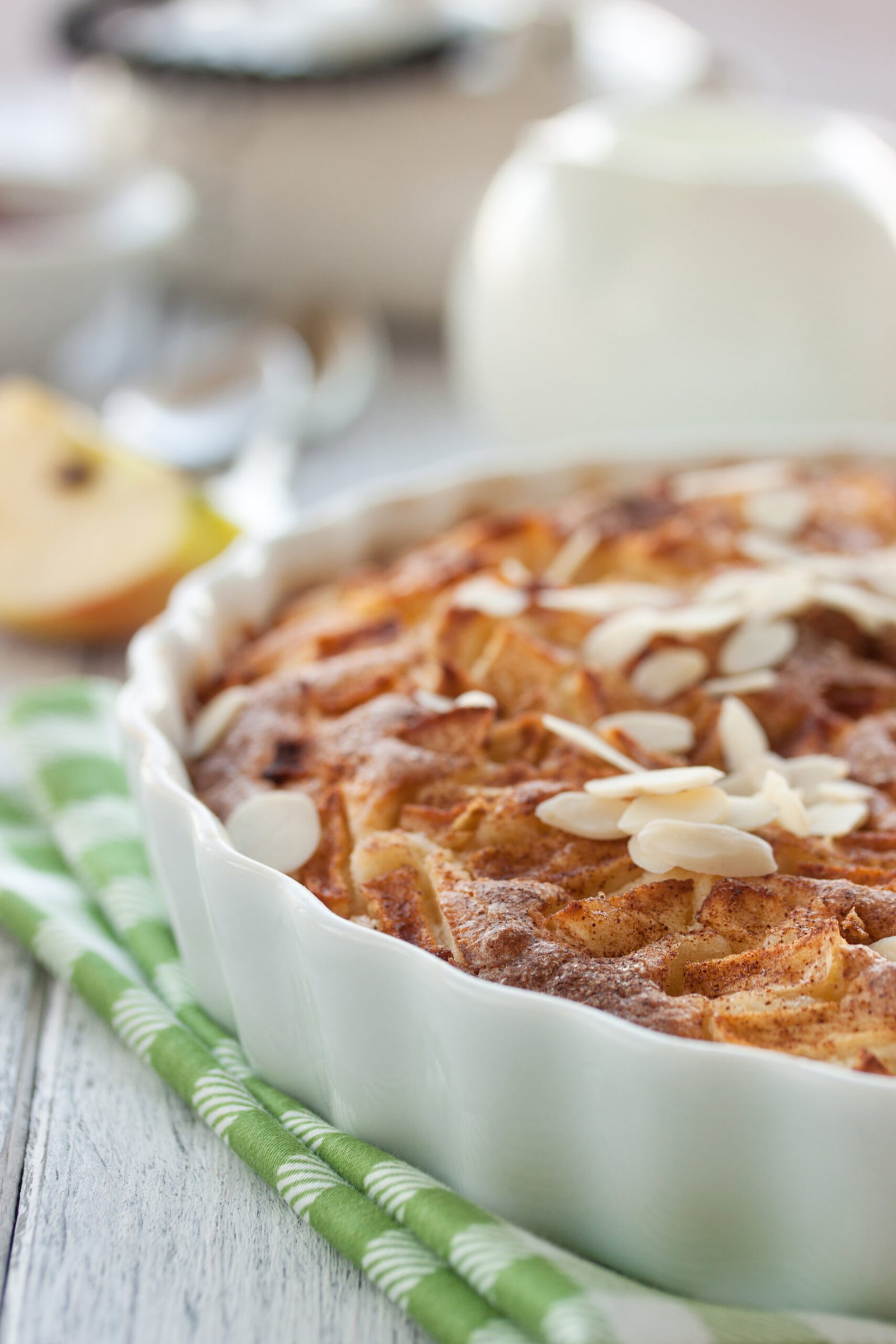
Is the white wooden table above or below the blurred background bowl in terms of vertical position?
below

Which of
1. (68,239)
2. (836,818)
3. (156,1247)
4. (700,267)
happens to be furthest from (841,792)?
(68,239)

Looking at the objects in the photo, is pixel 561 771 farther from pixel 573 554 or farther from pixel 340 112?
pixel 340 112

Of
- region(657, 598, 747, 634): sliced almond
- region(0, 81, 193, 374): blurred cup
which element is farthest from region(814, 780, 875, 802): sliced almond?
region(0, 81, 193, 374): blurred cup

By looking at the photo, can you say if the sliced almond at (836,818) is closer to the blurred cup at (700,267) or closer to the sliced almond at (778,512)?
the sliced almond at (778,512)

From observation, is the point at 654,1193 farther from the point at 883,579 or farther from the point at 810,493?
the point at 810,493

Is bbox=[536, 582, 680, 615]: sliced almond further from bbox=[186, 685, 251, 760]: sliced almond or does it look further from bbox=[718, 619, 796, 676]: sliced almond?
bbox=[186, 685, 251, 760]: sliced almond

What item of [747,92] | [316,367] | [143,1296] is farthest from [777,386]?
[143,1296]
